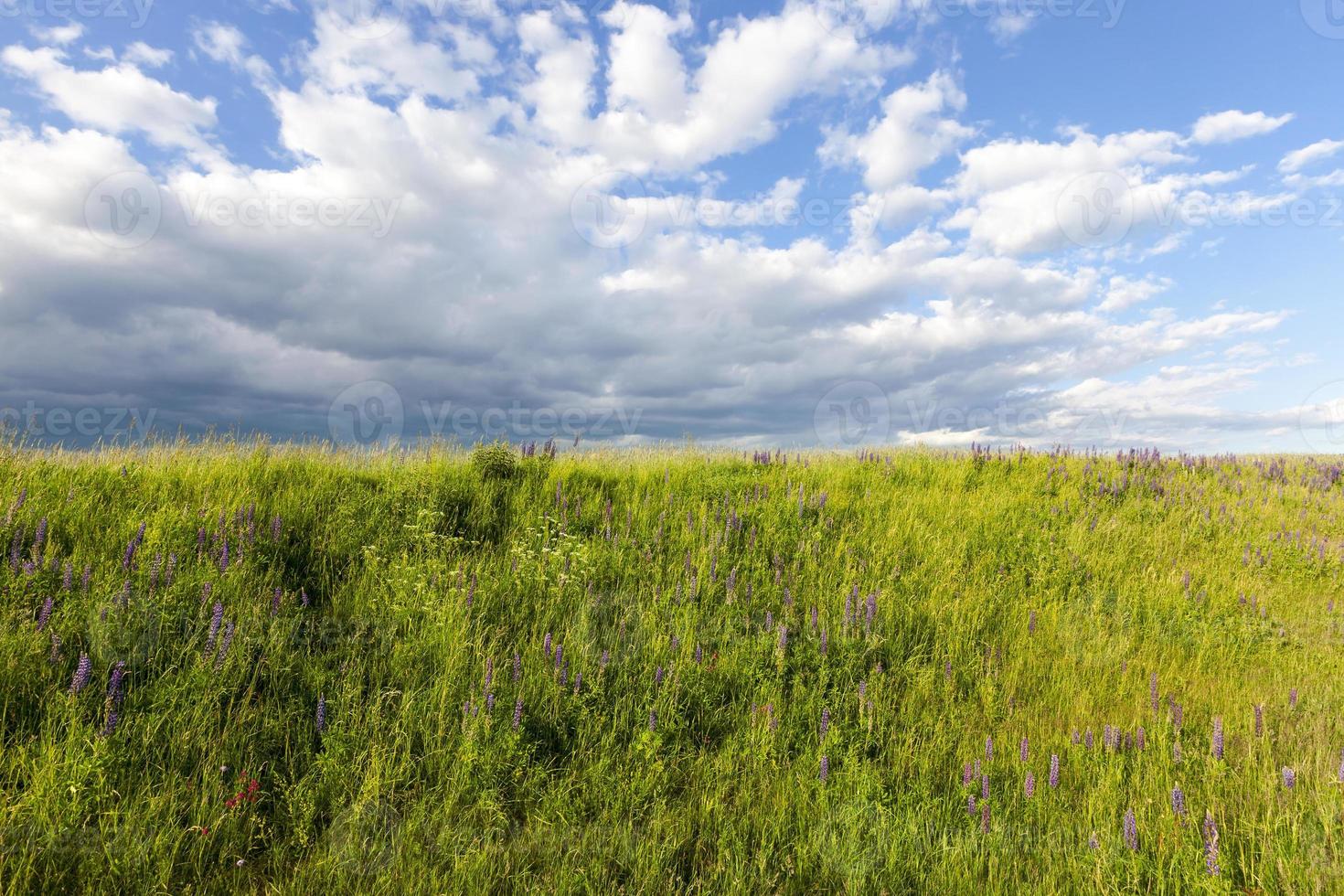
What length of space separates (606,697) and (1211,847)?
11.7ft

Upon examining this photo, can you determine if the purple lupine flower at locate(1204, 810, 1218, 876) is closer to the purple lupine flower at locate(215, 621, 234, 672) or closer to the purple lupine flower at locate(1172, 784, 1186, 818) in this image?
the purple lupine flower at locate(1172, 784, 1186, 818)

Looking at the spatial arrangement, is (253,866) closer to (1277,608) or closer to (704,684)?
(704,684)

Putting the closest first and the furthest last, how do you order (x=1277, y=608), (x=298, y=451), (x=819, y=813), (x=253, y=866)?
(x=253, y=866) → (x=819, y=813) → (x=1277, y=608) → (x=298, y=451)

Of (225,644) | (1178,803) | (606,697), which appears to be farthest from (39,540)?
(1178,803)

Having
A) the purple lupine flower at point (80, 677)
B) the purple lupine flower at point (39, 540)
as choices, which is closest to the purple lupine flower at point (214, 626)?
the purple lupine flower at point (80, 677)

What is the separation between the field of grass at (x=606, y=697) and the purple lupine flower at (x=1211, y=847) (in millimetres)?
30

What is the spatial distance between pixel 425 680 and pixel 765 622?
293cm

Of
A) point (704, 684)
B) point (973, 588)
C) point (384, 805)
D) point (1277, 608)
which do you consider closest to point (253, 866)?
point (384, 805)

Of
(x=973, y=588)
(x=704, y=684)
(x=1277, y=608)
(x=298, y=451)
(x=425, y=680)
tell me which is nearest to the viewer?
(x=425, y=680)

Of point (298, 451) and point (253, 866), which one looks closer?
point (253, 866)

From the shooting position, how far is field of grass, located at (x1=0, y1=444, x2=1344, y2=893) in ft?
10.9

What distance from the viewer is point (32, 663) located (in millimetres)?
3926

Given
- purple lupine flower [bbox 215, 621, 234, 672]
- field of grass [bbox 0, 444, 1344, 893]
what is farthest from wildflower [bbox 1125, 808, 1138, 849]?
purple lupine flower [bbox 215, 621, 234, 672]

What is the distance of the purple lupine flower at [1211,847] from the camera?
3.27 metres
